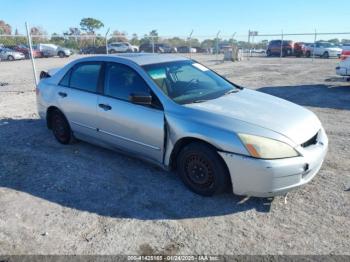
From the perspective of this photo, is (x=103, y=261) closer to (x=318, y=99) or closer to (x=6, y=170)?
(x=6, y=170)

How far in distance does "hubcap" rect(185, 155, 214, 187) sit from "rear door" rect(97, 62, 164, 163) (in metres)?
0.43

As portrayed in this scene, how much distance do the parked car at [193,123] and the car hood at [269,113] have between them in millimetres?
11

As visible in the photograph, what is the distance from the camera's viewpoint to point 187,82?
4.58 metres

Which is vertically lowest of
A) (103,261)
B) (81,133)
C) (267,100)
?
(103,261)

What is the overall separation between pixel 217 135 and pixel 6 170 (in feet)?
10.5

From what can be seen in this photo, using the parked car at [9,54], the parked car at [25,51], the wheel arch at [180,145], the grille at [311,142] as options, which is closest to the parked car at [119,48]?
the parked car at [25,51]

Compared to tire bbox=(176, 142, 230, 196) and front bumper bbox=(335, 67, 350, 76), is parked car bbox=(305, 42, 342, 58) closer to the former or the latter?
front bumper bbox=(335, 67, 350, 76)

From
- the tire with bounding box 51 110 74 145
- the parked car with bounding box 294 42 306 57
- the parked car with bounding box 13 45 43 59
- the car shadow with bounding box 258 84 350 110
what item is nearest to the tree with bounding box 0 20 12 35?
the parked car with bounding box 13 45 43 59

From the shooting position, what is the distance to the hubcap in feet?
12.4

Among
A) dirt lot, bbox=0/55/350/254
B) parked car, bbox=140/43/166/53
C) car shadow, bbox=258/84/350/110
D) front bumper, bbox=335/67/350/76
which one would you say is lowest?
dirt lot, bbox=0/55/350/254

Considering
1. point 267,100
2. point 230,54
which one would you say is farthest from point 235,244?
point 230,54

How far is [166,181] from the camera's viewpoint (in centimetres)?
440

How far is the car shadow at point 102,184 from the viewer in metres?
3.75

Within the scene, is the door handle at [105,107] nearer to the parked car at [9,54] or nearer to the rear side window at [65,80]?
the rear side window at [65,80]
